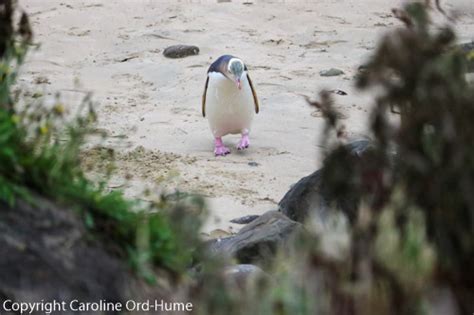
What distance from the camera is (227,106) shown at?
8188 millimetres

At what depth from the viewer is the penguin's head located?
8.09 m

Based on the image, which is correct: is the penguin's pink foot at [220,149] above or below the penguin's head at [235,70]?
below

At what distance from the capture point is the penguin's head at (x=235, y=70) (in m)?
8.09

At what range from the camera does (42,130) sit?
3309 mm

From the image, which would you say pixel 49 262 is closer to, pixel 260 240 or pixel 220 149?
pixel 260 240

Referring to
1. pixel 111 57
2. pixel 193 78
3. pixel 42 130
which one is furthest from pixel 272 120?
pixel 42 130

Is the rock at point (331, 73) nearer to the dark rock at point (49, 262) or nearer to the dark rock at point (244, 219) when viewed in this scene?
the dark rock at point (244, 219)

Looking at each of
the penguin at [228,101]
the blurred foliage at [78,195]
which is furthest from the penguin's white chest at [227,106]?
the blurred foliage at [78,195]

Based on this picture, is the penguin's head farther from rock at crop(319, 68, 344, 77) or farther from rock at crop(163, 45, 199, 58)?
rock at crop(163, 45, 199, 58)

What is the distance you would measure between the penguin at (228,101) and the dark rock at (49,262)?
4.88 meters

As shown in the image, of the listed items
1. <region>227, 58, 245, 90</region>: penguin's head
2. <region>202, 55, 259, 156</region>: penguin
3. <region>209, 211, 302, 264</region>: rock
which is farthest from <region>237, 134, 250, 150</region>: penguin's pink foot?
<region>209, 211, 302, 264</region>: rock

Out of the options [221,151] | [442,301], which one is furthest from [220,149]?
[442,301]

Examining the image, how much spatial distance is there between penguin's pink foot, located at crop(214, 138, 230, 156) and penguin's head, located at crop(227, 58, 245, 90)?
15.8 inches

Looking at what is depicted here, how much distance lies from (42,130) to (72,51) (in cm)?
723
